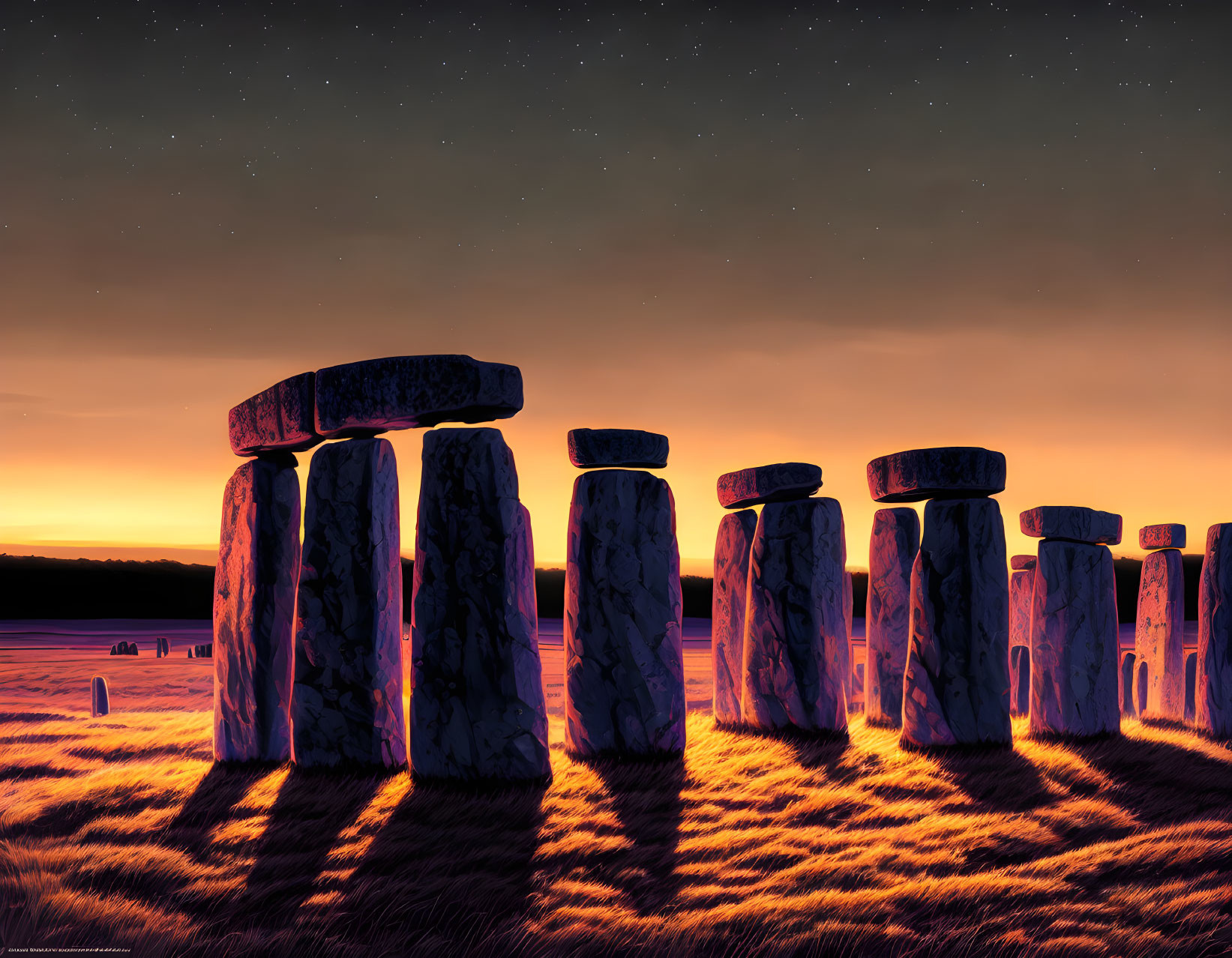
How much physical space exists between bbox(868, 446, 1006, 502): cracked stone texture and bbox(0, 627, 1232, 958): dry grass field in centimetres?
225

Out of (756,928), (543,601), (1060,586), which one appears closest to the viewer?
(756,928)

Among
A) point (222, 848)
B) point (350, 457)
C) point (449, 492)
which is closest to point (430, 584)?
point (449, 492)

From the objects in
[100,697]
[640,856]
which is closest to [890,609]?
[640,856]

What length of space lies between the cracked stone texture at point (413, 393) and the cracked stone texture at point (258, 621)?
0.99 m

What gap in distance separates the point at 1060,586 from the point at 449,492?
6.13 m

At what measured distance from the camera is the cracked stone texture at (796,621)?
952cm

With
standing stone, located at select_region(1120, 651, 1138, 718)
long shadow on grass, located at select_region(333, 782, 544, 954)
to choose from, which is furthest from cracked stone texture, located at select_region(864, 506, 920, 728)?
standing stone, located at select_region(1120, 651, 1138, 718)

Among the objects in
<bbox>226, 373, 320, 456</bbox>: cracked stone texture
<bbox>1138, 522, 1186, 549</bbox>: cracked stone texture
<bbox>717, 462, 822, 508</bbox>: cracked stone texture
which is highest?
<bbox>226, 373, 320, 456</bbox>: cracked stone texture

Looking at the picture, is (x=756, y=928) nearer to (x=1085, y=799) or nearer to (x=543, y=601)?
(x=1085, y=799)

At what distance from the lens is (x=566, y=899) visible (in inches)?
227

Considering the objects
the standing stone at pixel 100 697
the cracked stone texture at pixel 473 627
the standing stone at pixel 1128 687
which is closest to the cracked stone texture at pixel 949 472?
the cracked stone texture at pixel 473 627

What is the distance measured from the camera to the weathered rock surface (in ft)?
28.2

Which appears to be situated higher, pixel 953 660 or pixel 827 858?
pixel 953 660

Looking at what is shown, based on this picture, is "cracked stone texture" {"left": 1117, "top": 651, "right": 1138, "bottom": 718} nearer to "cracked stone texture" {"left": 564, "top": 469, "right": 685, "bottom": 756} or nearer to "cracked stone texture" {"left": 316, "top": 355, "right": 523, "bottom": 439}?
"cracked stone texture" {"left": 564, "top": 469, "right": 685, "bottom": 756}
